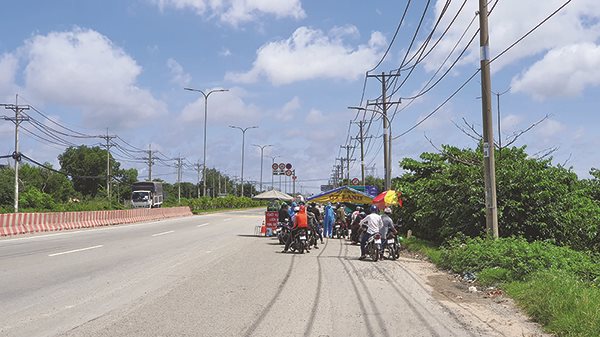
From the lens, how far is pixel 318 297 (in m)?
10.5

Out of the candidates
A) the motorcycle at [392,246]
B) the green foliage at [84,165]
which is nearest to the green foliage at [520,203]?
the motorcycle at [392,246]

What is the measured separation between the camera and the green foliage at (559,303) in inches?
295

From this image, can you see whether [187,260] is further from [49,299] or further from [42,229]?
[42,229]

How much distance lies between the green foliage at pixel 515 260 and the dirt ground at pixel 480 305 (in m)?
0.49

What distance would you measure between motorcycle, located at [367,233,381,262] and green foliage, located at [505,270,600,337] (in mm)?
6451

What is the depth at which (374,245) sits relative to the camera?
17.8 m

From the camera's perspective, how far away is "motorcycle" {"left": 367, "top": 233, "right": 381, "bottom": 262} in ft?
58.2

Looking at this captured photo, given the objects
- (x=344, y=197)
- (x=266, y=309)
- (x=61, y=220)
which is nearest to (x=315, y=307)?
(x=266, y=309)

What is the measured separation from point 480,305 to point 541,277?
1.61 m

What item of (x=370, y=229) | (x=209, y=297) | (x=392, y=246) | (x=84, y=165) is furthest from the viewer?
(x=84, y=165)

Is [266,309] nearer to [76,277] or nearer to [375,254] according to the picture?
[76,277]

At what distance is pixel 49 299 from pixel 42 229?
68.1ft

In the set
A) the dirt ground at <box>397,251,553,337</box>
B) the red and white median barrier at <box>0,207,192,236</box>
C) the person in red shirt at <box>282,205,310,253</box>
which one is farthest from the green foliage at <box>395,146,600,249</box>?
the red and white median barrier at <box>0,207,192,236</box>

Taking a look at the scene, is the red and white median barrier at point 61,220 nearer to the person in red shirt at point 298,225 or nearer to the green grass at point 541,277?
the person in red shirt at point 298,225
